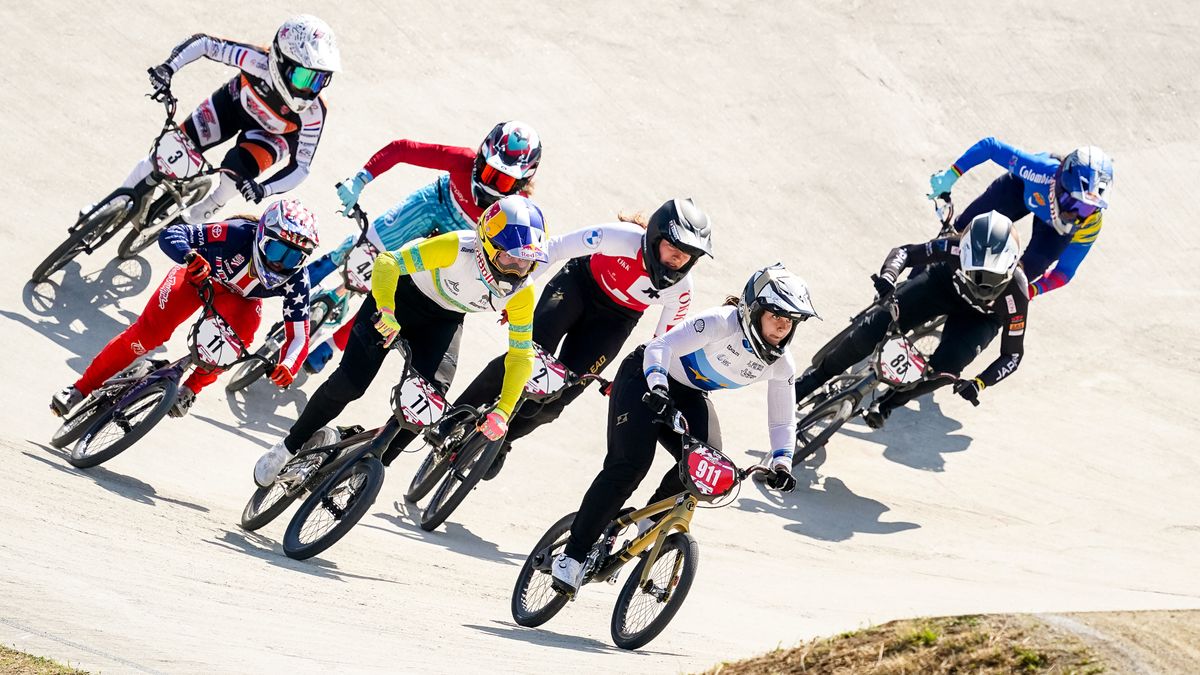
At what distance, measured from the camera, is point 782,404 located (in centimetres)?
823

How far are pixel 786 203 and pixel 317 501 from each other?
8268mm

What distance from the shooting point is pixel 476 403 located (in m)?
9.48

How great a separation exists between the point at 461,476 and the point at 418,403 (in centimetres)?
138

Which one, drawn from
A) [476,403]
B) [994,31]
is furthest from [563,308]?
[994,31]

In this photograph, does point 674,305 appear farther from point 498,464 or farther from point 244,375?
point 244,375

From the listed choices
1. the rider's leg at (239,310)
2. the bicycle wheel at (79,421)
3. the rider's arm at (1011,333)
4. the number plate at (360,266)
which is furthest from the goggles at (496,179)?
the rider's arm at (1011,333)

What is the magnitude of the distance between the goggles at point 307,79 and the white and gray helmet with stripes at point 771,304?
14.8 ft

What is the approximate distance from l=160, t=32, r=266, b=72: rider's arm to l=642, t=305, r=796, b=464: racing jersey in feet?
15.7

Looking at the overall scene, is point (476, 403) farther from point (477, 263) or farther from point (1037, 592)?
point (1037, 592)

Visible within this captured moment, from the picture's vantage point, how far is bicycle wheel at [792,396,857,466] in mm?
11438

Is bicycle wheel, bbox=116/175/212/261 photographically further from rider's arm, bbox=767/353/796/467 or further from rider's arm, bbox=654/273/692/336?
rider's arm, bbox=767/353/796/467

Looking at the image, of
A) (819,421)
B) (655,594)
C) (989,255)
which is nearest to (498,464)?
(655,594)

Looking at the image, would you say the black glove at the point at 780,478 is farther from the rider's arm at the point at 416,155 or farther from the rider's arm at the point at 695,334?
the rider's arm at the point at 416,155

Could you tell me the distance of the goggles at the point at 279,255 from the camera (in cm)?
908
